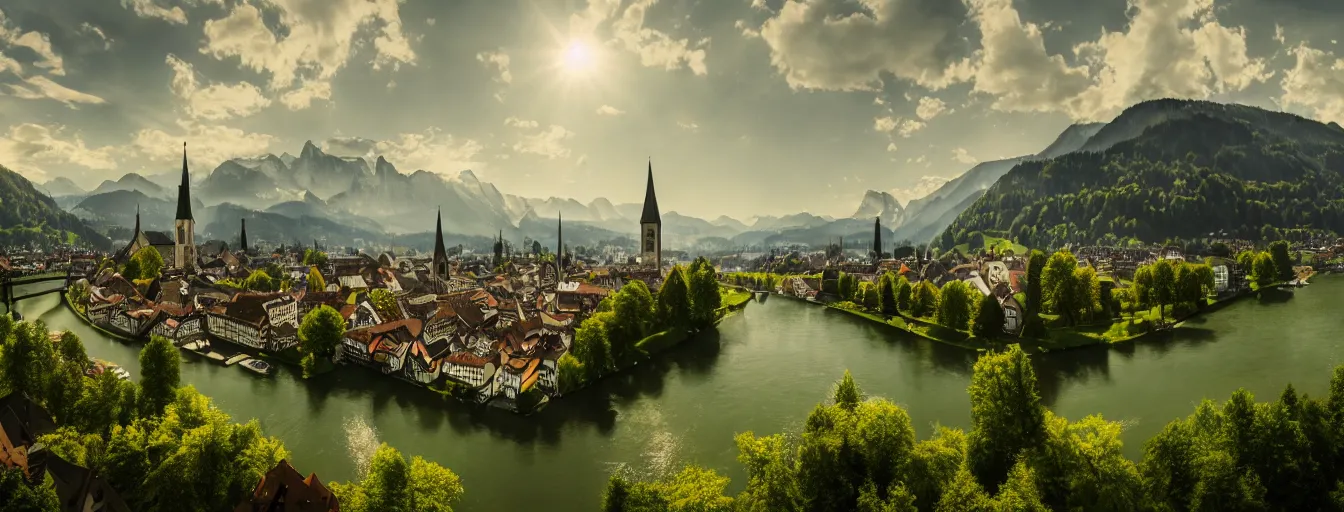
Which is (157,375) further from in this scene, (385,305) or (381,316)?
(385,305)

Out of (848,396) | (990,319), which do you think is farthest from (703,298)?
(848,396)

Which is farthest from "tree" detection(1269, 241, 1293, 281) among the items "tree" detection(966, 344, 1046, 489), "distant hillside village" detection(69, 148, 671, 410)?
"tree" detection(966, 344, 1046, 489)

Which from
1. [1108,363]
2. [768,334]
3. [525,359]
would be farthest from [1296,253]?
[525,359]

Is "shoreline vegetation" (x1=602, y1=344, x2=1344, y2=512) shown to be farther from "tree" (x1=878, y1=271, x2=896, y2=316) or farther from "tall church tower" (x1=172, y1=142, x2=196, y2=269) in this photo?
"tall church tower" (x1=172, y1=142, x2=196, y2=269)

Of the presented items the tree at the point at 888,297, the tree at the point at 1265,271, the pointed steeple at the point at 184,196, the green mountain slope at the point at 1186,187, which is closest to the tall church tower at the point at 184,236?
the pointed steeple at the point at 184,196

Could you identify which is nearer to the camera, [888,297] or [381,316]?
[381,316]

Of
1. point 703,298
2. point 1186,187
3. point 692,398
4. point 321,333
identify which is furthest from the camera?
point 1186,187
